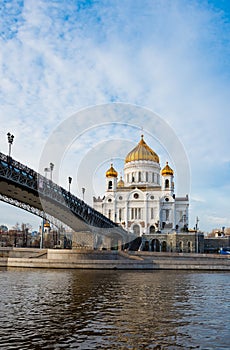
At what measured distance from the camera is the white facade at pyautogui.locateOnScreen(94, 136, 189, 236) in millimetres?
83550

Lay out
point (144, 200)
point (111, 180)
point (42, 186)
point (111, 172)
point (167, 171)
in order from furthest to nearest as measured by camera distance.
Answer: point (111, 172)
point (111, 180)
point (167, 171)
point (144, 200)
point (42, 186)

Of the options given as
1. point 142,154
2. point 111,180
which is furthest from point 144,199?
point 142,154

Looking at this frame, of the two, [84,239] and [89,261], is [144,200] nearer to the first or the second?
[84,239]

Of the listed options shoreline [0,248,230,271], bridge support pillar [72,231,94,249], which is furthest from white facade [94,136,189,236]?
shoreline [0,248,230,271]

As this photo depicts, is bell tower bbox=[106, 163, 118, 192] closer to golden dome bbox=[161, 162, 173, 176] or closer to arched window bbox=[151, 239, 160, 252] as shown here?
golden dome bbox=[161, 162, 173, 176]

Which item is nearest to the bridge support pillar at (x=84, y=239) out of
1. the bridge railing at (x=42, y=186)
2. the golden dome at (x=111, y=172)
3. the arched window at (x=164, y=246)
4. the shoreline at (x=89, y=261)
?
the bridge railing at (x=42, y=186)

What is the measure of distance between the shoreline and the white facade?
126 feet

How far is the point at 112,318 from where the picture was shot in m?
14.0

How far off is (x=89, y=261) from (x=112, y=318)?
25434 mm

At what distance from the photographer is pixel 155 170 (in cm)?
9250

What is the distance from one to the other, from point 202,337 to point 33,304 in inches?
312

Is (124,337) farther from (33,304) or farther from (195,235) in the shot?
(195,235)

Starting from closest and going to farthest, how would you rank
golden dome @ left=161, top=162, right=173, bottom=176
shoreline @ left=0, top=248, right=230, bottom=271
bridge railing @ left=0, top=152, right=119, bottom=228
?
1. bridge railing @ left=0, top=152, right=119, bottom=228
2. shoreline @ left=0, top=248, right=230, bottom=271
3. golden dome @ left=161, top=162, right=173, bottom=176

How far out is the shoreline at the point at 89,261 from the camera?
3897 centimetres
